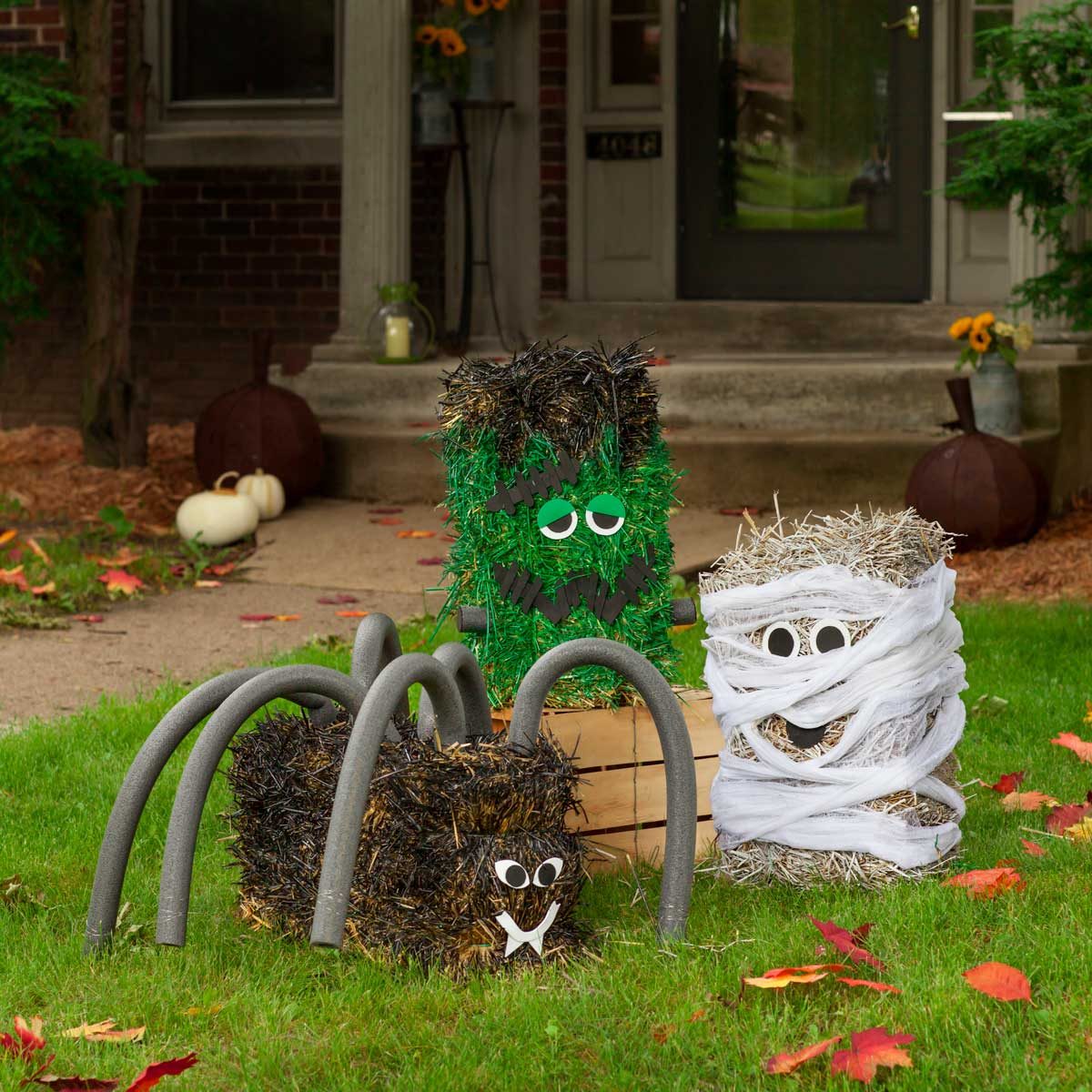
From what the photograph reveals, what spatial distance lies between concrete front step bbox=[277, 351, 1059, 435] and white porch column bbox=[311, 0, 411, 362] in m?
0.49

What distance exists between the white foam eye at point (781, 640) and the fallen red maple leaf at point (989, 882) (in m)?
0.50

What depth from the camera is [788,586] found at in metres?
3.05

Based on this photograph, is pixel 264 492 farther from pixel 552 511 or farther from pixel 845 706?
pixel 845 706

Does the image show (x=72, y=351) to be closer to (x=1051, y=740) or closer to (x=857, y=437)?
(x=857, y=437)

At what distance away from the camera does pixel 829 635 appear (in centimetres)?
305

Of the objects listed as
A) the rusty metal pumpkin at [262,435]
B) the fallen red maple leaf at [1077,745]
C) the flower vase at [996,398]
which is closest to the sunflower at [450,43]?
the rusty metal pumpkin at [262,435]

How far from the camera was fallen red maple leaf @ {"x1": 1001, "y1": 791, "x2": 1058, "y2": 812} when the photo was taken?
3.60m

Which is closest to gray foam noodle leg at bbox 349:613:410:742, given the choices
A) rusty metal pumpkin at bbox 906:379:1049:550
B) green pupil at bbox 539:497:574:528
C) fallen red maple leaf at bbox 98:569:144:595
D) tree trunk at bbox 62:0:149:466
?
green pupil at bbox 539:497:574:528

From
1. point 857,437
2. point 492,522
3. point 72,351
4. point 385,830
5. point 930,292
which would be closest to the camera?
point 385,830

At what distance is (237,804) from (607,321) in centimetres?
662

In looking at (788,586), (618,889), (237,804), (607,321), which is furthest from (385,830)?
(607,321)

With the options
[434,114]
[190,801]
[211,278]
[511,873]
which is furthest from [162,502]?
[511,873]

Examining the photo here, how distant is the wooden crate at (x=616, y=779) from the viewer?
10.6 feet

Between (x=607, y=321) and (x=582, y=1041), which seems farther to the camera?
(x=607, y=321)
